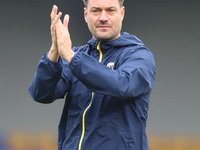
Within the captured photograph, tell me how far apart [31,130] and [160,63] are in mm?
1746

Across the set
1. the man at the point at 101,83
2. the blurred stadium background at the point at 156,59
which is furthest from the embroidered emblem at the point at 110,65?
the blurred stadium background at the point at 156,59

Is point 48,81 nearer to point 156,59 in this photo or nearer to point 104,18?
point 104,18

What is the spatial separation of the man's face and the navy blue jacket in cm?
5

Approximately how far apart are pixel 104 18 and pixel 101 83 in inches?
16.8

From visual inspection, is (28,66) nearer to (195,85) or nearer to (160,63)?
(160,63)

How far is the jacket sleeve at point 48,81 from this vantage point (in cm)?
188

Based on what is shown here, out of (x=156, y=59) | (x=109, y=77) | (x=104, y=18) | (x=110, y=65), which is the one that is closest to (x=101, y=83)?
(x=109, y=77)

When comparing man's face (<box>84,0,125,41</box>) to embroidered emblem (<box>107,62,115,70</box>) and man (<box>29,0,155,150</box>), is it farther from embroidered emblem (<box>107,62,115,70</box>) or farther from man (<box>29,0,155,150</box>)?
embroidered emblem (<box>107,62,115,70</box>)

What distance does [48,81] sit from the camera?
1.91m

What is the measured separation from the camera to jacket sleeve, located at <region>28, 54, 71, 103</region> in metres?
1.88

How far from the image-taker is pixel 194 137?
14.4ft

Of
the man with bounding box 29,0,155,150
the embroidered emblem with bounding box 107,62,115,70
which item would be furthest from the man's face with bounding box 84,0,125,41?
the embroidered emblem with bounding box 107,62,115,70

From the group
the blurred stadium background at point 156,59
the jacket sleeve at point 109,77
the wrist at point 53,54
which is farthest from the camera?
the blurred stadium background at point 156,59

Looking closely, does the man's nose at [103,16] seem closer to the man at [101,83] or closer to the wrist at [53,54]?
the man at [101,83]
